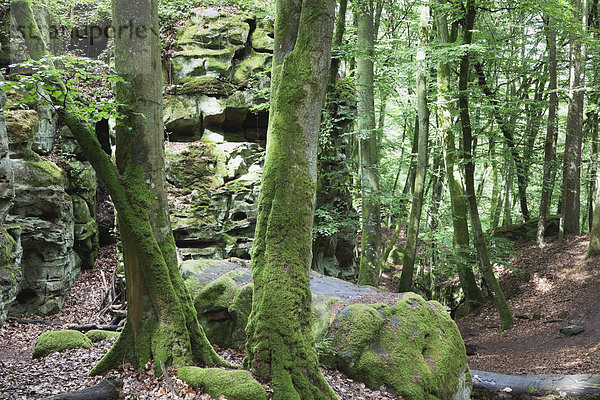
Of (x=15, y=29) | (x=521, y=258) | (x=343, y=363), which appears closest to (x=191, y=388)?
(x=343, y=363)

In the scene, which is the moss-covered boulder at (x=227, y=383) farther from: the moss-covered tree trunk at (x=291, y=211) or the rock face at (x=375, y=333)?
the rock face at (x=375, y=333)

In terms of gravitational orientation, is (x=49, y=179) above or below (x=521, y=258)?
above

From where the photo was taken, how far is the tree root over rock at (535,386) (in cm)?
719

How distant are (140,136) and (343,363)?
405 cm

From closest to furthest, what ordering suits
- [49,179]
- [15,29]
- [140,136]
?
1. [140,136]
2. [15,29]
3. [49,179]

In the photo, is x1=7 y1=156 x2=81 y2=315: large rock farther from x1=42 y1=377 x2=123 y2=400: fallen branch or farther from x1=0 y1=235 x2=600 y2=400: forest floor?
x1=42 y1=377 x2=123 y2=400: fallen branch

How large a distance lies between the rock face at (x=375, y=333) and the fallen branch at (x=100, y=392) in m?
2.57

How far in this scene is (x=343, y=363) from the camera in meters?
6.01

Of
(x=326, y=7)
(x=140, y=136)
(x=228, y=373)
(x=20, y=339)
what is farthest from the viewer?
(x=20, y=339)

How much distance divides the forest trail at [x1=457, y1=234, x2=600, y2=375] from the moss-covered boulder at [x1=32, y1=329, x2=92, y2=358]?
828 centimetres

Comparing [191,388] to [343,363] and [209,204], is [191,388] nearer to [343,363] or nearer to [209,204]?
[343,363]

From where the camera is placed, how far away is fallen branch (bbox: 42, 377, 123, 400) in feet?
13.0

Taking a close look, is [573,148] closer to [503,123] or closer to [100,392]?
[503,123]

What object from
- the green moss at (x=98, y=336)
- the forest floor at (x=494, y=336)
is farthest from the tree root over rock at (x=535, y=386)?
the green moss at (x=98, y=336)
